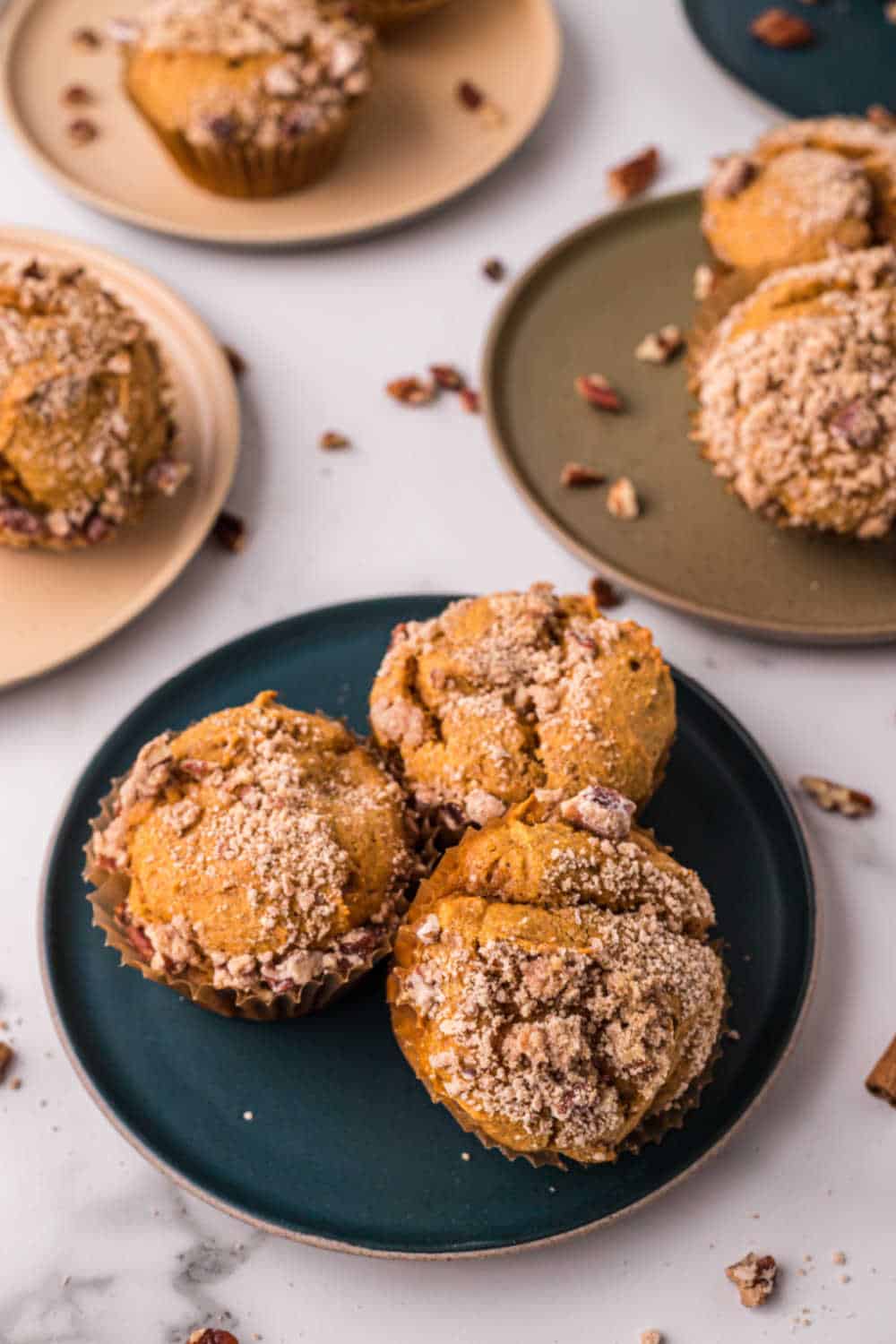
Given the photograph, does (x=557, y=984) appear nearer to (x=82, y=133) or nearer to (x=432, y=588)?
(x=432, y=588)

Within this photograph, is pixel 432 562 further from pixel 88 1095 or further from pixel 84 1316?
pixel 84 1316

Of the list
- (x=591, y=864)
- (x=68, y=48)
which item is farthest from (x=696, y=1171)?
(x=68, y=48)

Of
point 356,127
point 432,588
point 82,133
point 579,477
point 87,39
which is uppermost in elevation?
point 87,39

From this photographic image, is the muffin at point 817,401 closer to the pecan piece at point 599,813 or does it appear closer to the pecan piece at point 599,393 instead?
the pecan piece at point 599,393

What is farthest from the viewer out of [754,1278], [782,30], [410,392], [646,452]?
[782,30]

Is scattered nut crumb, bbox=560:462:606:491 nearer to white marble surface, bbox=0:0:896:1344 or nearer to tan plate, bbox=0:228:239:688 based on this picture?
white marble surface, bbox=0:0:896:1344

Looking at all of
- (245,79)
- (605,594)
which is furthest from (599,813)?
(245,79)
